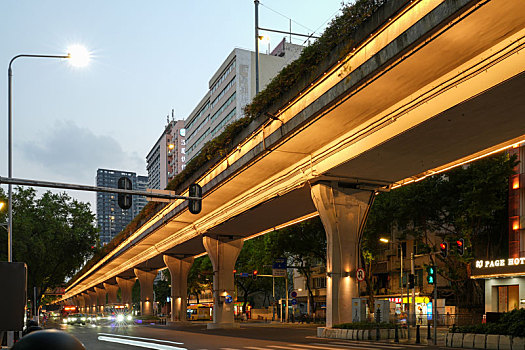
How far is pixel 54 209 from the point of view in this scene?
59500mm

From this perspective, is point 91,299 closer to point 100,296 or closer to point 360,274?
point 100,296

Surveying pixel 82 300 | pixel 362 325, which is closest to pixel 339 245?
pixel 362 325

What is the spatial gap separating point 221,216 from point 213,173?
20.4 feet

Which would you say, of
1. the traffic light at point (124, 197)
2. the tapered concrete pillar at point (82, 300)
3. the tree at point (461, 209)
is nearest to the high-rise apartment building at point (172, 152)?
the tapered concrete pillar at point (82, 300)

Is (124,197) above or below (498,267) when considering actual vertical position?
above

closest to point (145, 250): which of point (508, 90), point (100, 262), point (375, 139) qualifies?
point (100, 262)

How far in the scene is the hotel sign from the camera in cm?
4000

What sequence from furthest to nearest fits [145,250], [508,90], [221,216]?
[145,250], [221,216], [508,90]

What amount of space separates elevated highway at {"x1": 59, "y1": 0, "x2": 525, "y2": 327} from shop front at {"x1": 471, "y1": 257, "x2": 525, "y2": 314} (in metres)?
13.4

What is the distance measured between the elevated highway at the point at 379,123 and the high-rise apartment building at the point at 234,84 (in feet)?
205

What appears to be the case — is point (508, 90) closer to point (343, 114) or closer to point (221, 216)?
point (343, 114)

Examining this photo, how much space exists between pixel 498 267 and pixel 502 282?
1650 millimetres

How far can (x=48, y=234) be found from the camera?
56.4 m

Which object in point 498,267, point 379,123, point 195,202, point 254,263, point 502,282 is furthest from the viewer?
point 254,263
